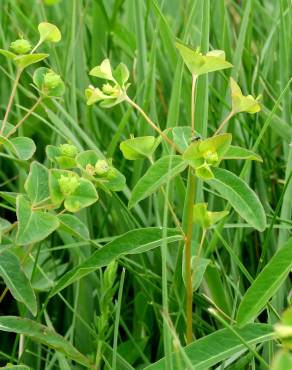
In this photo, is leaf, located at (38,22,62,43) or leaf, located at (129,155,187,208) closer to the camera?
leaf, located at (129,155,187,208)

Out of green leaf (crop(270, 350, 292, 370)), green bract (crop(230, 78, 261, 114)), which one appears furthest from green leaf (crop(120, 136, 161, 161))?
green leaf (crop(270, 350, 292, 370))

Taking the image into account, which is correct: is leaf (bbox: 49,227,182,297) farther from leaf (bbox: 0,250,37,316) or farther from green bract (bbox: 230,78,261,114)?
green bract (bbox: 230,78,261,114)

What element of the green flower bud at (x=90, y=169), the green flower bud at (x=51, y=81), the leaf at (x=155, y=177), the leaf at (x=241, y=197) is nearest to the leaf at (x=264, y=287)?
the leaf at (x=241, y=197)

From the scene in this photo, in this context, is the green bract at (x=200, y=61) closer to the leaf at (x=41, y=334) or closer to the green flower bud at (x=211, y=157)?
the green flower bud at (x=211, y=157)

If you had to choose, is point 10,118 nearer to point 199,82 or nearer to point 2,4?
point 2,4

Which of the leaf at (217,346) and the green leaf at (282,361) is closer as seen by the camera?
the green leaf at (282,361)

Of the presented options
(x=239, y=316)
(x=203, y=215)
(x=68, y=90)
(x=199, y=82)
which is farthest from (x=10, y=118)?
(x=239, y=316)
